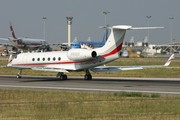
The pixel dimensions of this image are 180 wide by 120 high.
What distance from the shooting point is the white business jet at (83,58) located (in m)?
28.8

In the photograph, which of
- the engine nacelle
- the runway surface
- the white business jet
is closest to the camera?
the runway surface

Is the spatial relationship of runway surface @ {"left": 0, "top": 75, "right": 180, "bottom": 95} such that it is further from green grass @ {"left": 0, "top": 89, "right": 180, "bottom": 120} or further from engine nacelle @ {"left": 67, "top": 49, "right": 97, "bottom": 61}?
green grass @ {"left": 0, "top": 89, "right": 180, "bottom": 120}

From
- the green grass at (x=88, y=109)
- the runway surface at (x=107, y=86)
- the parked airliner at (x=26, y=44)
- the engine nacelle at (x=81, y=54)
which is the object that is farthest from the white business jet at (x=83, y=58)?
the parked airliner at (x=26, y=44)

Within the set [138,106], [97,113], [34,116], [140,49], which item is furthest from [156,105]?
[140,49]

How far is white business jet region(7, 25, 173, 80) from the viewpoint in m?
28.8

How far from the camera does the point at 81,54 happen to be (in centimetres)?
2984

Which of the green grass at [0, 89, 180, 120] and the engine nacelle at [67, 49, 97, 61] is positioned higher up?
the engine nacelle at [67, 49, 97, 61]

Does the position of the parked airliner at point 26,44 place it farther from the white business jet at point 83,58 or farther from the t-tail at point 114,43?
the t-tail at point 114,43

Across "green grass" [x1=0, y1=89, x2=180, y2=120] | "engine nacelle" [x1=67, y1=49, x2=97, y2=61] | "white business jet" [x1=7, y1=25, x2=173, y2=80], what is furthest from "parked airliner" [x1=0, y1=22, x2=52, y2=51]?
"green grass" [x1=0, y1=89, x2=180, y2=120]

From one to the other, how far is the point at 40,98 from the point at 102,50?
12897mm

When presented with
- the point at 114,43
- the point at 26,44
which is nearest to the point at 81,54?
the point at 114,43

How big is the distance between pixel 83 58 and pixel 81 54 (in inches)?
18.6

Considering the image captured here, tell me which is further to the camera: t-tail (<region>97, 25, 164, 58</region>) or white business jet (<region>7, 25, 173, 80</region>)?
white business jet (<region>7, 25, 173, 80</region>)

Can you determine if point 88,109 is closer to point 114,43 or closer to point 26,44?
point 114,43
